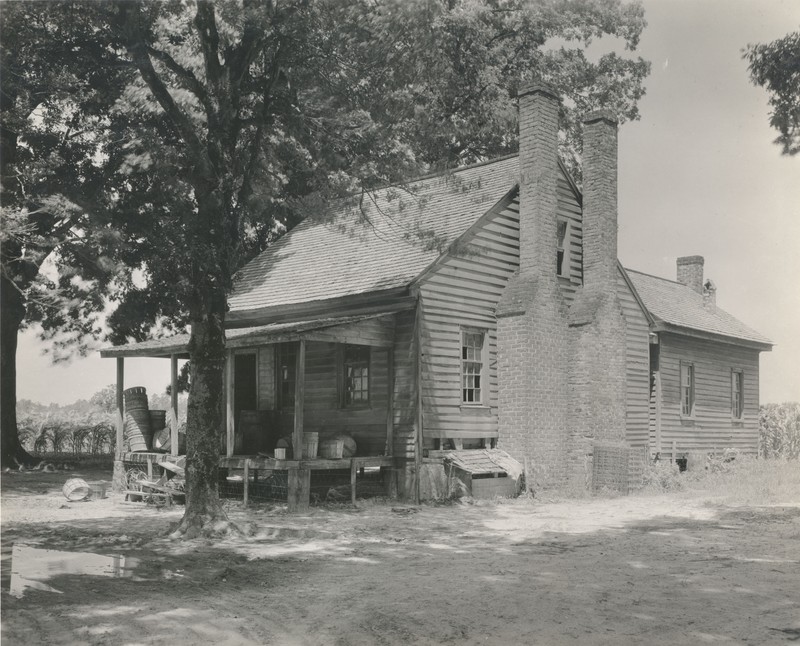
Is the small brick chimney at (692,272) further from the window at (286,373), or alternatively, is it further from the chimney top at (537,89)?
the window at (286,373)

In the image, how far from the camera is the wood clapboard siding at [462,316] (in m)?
17.6

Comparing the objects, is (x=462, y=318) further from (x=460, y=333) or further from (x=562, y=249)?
(x=562, y=249)

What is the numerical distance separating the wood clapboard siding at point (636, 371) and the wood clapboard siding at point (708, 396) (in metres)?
1.40

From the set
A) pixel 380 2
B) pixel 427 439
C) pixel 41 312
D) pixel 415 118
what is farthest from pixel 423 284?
pixel 41 312

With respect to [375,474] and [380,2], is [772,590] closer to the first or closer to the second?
[380,2]

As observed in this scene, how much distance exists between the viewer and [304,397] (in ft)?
62.3

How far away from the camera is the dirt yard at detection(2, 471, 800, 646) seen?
679 cm

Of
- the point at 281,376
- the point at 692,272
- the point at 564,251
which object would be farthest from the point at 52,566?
the point at 692,272

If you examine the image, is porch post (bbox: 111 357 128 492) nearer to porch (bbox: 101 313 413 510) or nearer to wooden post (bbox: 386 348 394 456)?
porch (bbox: 101 313 413 510)

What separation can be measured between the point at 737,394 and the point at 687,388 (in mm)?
3589

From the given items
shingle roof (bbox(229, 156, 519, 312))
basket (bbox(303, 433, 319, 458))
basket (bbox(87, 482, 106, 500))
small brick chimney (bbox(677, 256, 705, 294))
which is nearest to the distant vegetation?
basket (bbox(87, 482, 106, 500))

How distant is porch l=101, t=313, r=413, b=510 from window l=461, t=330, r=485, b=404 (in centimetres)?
186

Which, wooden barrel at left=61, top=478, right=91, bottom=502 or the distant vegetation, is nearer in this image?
wooden barrel at left=61, top=478, right=91, bottom=502

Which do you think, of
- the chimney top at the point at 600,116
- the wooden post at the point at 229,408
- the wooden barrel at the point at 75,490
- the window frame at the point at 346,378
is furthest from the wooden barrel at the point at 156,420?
the chimney top at the point at 600,116
